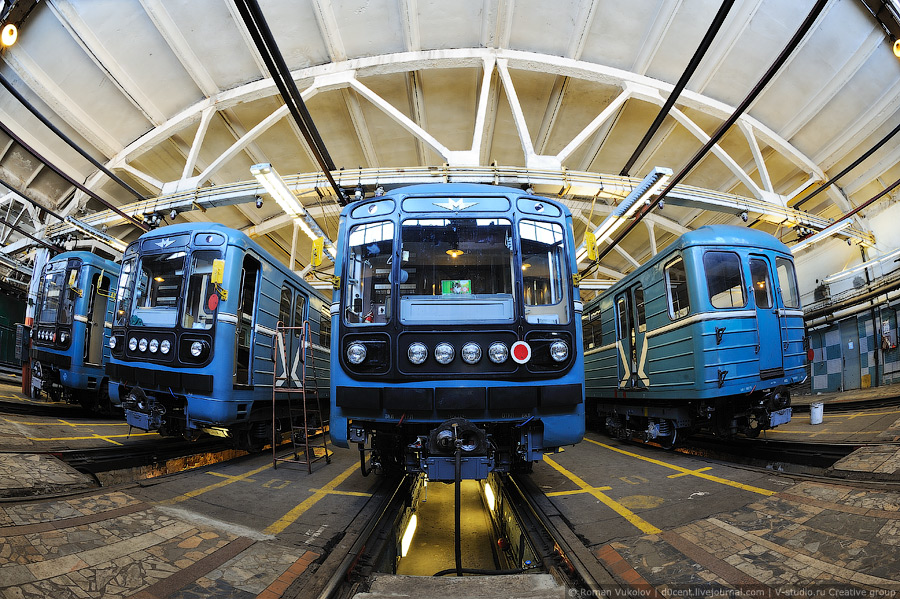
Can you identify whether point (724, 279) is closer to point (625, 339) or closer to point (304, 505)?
point (625, 339)

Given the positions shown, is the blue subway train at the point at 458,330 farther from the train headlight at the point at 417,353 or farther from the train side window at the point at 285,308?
the train side window at the point at 285,308

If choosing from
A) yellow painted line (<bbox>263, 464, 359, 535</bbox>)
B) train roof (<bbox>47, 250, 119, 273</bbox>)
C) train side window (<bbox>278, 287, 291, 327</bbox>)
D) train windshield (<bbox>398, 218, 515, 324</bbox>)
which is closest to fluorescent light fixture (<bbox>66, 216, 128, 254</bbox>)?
train roof (<bbox>47, 250, 119, 273</bbox>)

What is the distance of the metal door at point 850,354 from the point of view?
11125 mm

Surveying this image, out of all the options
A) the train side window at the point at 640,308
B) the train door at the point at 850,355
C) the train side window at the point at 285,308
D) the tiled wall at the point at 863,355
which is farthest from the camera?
the train door at the point at 850,355

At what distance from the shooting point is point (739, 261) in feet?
19.5

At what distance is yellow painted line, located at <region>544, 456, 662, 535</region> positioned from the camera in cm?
338

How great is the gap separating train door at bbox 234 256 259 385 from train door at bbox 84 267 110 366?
460 centimetres

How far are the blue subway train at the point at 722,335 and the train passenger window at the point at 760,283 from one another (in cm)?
1

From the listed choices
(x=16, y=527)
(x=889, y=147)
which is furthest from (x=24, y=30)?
(x=889, y=147)

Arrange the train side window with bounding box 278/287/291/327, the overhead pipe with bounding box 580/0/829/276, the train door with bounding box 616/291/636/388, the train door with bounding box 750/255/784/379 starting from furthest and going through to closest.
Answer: the train door with bounding box 616/291/636/388
the train side window with bounding box 278/287/291/327
the train door with bounding box 750/255/784/379
the overhead pipe with bounding box 580/0/829/276

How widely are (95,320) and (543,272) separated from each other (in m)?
9.95

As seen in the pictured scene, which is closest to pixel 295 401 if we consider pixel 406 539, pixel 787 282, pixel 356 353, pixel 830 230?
pixel 406 539

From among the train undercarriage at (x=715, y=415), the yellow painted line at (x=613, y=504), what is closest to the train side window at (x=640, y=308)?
the train undercarriage at (x=715, y=415)

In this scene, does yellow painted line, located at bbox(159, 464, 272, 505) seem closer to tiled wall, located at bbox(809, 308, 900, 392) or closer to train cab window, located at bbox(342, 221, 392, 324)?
train cab window, located at bbox(342, 221, 392, 324)
